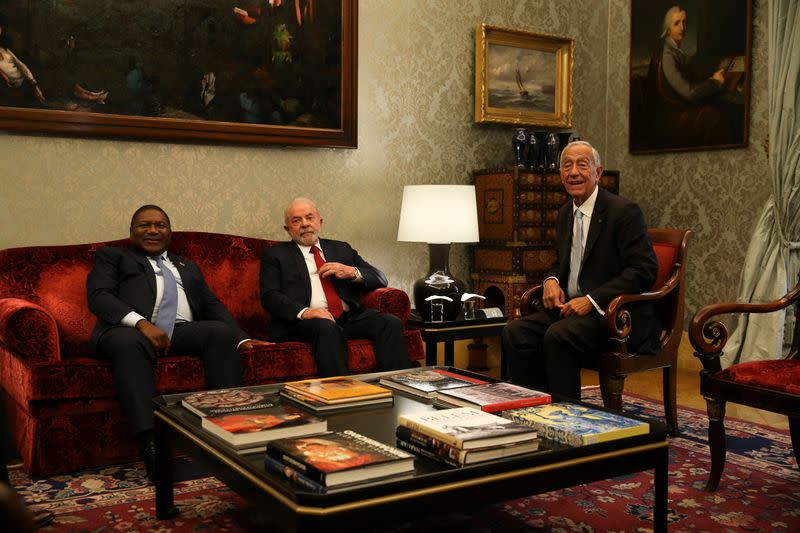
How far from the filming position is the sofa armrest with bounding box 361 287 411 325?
15.4ft

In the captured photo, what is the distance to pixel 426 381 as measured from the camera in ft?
10.7

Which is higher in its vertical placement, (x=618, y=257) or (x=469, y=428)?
(x=618, y=257)

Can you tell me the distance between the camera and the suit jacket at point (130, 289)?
388cm

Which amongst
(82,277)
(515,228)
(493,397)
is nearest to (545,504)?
(493,397)

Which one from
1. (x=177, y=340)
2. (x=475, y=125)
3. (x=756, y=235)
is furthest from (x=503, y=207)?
(x=177, y=340)

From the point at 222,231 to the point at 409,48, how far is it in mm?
1932

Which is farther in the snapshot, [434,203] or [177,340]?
[434,203]

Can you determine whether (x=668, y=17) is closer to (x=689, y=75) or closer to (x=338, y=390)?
(x=689, y=75)

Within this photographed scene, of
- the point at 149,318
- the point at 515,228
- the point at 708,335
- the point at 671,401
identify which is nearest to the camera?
the point at 708,335

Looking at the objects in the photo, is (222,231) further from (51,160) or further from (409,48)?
(409,48)

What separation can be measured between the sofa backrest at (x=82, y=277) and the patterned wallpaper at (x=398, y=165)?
34cm

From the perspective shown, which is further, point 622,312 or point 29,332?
point 622,312

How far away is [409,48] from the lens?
580cm

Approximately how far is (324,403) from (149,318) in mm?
1526
